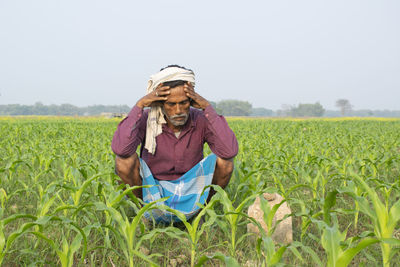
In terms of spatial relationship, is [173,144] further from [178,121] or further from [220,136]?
[220,136]

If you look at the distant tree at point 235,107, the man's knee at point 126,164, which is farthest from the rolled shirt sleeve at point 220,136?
the distant tree at point 235,107

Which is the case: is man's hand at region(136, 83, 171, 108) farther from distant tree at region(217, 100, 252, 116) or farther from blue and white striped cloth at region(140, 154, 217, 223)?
distant tree at region(217, 100, 252, 116)

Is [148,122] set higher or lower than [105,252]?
higher

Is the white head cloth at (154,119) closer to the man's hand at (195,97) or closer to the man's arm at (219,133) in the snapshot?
the man's hand at (195,97)

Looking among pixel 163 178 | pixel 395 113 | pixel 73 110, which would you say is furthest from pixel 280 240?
pixel 395 113

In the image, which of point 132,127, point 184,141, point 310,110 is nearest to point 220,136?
point 184,141

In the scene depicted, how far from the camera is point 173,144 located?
9.82 feet

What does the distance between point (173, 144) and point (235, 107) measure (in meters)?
115

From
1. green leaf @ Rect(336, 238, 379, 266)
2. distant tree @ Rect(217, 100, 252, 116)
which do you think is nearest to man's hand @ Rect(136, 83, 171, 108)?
green leaf @ Rect(336, 238, 379, 266)

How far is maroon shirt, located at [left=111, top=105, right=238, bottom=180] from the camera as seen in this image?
9.41ft

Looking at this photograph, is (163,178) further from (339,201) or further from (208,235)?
(339,201)

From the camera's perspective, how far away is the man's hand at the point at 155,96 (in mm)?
2664

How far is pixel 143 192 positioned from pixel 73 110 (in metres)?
140

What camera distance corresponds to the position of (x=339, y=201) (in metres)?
3.72
